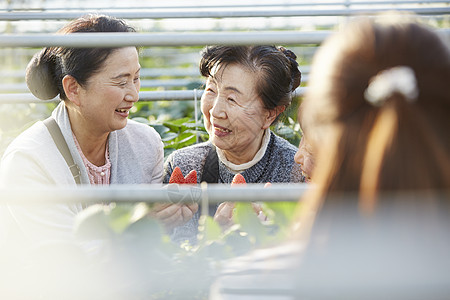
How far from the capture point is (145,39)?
1114mm

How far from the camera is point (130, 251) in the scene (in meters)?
1.03

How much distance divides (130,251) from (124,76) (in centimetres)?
123

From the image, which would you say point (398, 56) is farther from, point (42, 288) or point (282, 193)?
point (42, 288)

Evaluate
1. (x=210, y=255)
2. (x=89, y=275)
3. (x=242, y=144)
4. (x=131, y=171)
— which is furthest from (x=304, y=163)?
(x=89, y=275)

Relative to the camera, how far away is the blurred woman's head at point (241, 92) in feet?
7.27

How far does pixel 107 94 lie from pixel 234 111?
1.39 feet

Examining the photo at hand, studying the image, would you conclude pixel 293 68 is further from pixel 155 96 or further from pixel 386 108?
pixel 386 108

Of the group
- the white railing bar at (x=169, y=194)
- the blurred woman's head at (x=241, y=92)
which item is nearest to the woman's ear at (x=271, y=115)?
the blurred woman's head at (x=241, y=92)

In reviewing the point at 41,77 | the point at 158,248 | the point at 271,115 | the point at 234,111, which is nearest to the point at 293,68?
the point at 271,115

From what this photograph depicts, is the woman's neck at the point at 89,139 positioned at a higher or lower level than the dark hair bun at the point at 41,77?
lower

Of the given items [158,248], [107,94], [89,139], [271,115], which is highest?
[271,115]

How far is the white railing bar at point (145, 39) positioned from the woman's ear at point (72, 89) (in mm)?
1036

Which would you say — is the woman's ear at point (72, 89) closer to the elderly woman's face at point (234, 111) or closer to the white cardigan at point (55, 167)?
the white cardigan at point (55, 167)

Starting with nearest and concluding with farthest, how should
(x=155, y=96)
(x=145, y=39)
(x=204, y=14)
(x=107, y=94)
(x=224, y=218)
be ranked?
(x=145, y=39) < (x=224, y=218) < (x=107, y=94) < (x=155, y=96) < (x=204, y=14)
